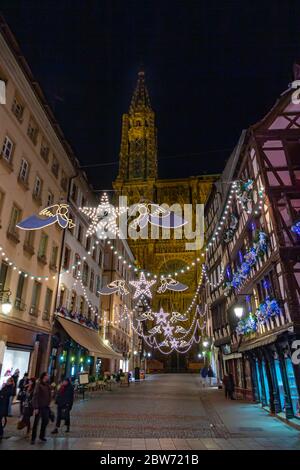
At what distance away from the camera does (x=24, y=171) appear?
16891 mm

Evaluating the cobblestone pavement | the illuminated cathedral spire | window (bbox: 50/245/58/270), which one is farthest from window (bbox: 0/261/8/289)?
the illuminated cathedral spire

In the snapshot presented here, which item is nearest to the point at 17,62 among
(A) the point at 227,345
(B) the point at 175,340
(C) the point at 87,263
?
(C) the point at 87,263

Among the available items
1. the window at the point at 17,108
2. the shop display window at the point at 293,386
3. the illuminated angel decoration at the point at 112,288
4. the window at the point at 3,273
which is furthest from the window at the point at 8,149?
the shop display window at the point at 293,386

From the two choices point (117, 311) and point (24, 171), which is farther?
point (117, 311)

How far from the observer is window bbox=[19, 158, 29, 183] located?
16428mm

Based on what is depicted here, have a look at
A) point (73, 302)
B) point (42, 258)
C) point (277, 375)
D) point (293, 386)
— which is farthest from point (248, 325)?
point (73, 302)

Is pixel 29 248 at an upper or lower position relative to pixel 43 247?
lower

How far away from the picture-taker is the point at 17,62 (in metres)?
15.5

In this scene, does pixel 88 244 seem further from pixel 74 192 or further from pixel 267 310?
pixel 267 310

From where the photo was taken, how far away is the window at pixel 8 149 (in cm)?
1474

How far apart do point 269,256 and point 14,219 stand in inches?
472

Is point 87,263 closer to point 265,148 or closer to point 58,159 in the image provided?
point 58,159

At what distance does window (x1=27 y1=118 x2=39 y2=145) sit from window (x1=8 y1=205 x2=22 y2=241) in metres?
4.51
